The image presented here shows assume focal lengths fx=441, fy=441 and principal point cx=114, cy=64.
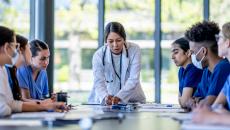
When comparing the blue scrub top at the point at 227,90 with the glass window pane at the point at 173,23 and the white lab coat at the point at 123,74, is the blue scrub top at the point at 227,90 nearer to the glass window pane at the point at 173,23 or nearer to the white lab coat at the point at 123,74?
the white lab coat at the point at 123,74

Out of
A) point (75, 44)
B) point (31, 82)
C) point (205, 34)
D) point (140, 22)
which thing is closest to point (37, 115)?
point (31, 82)

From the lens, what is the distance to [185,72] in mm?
3561

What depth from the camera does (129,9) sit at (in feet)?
19.4

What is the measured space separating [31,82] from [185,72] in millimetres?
1250

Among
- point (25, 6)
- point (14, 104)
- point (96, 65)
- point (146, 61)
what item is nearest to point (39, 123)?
point (14, 104)

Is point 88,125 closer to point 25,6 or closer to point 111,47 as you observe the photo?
point 111,47

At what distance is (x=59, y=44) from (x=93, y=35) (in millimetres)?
Answer: 474

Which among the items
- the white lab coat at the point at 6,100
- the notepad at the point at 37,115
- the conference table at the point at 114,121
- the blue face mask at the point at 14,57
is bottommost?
the conference table at the point at 114,121

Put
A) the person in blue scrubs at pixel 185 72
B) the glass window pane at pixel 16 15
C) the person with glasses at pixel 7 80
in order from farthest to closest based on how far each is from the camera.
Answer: the glass window pane at pixel 16 15
the person in blue scrubs at pixel 185 72
the person with glasses at pixel 7 80

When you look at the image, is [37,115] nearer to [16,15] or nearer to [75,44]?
[16,15]

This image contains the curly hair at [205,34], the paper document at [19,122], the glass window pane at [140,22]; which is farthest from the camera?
the glass window pane at [140,22]

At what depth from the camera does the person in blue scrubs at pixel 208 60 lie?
112 inches

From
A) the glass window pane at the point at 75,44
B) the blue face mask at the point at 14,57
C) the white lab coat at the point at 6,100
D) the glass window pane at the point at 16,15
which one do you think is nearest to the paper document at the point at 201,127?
the white lab coat at the point at 6,100

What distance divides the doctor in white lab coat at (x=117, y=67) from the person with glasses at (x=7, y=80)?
41.2 inches
